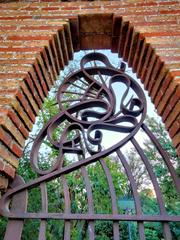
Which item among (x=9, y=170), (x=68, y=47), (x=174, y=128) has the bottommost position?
(x=9, y=170)

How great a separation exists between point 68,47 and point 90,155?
1023mm

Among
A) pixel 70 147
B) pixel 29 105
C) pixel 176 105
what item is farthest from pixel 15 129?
pixel 176 105

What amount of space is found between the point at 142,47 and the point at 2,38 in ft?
3.42

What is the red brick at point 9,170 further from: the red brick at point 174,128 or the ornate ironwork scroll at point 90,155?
the red brick at point 174,128

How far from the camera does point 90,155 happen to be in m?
1.53

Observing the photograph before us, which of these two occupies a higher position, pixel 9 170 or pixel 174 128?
pixel 174 128

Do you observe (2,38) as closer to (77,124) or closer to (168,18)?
(77,124)

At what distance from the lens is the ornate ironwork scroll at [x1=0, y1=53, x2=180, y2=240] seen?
4.20ft

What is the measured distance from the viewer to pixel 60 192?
5.08m

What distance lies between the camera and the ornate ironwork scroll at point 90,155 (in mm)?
1280

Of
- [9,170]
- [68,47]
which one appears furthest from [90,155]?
[68,47]

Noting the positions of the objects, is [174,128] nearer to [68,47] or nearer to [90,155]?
[90,155]

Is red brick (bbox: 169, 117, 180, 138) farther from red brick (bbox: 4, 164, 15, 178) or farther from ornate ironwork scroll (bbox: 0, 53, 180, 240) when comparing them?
red brick (bbox: 4, 164, 15, 178)

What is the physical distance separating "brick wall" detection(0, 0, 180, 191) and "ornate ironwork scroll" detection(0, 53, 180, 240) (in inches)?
5.3
